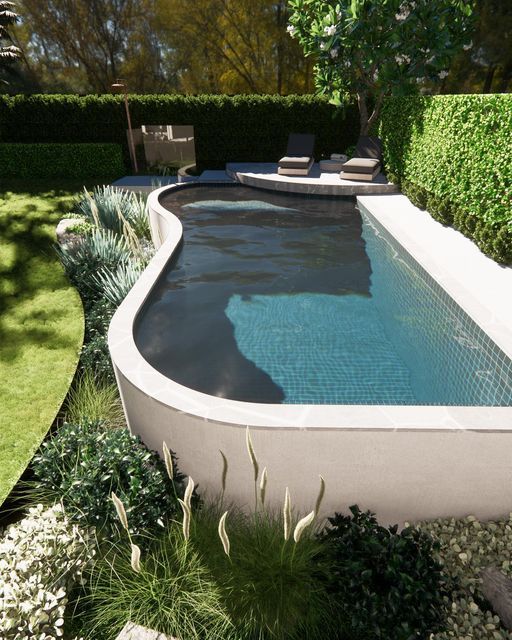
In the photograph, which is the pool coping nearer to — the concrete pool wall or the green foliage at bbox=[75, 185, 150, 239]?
the concrete pool wall

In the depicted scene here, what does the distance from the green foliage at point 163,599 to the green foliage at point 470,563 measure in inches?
69.8

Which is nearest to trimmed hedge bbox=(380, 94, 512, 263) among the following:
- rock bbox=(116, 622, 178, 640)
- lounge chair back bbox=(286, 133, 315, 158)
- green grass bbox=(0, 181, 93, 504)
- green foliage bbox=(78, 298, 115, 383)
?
lounge chair back bbox=(286, 133, 315, 158)

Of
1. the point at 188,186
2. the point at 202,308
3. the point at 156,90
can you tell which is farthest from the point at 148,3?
the point at 202,308

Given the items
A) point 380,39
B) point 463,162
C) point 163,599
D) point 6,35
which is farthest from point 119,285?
point 6,35

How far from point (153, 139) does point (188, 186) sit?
52.5 feet

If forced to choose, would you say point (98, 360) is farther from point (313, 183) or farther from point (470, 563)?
point (313, 183)

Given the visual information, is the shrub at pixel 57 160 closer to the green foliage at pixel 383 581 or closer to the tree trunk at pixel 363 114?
the tree trunk at pixel 363 114

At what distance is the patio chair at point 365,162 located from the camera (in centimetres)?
1592

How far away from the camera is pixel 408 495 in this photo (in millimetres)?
4207

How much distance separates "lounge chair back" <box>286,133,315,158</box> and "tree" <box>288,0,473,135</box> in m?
1.82

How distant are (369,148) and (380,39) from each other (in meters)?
3.79

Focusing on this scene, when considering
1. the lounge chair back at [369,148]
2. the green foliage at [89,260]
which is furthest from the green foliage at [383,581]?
the lounge chair back at [369,148]

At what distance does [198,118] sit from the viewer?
19.2 m

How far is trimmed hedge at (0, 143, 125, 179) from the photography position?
1786 centimetres
